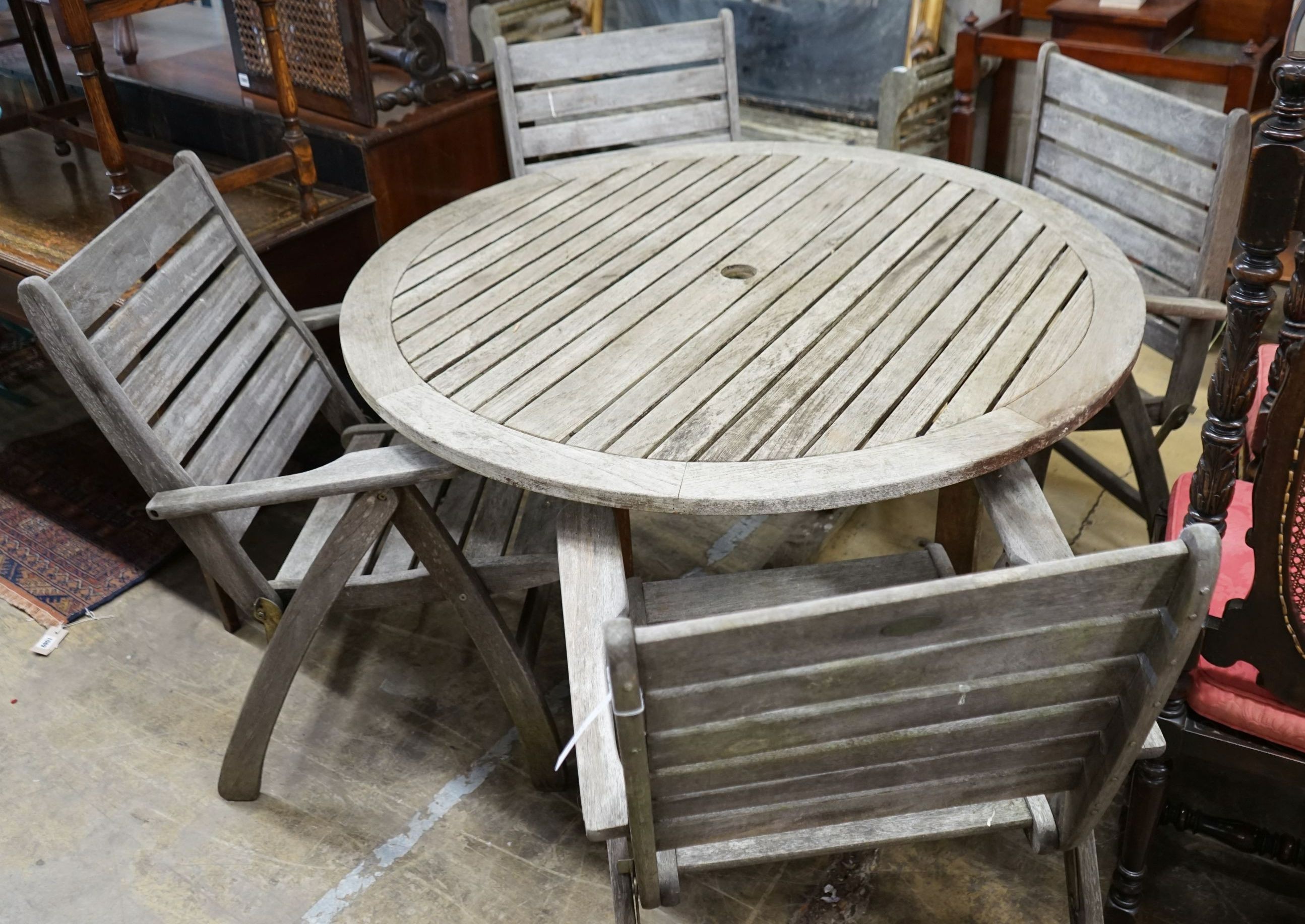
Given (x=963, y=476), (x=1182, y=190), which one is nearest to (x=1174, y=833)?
(x=963, y=476)

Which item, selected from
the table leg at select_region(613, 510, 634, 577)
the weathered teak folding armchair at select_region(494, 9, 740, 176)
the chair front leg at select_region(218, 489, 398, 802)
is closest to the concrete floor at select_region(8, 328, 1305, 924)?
the chair front leg at select_region(218, 489, 398, 802)

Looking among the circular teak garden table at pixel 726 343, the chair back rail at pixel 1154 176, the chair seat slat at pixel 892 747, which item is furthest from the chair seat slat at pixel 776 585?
the chair back rail at pixel 1154 176

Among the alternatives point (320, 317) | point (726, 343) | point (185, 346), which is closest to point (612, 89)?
point (320, 317)

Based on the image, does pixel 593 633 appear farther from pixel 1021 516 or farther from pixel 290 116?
pixel 290 116

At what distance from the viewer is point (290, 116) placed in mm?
2889

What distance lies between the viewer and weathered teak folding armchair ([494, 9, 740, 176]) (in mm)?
3043

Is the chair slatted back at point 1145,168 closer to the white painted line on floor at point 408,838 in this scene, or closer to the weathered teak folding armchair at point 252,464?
the weathered teak folding armchair at point 252,464

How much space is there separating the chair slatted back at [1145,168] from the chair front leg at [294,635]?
1.78 m

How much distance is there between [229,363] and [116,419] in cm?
35

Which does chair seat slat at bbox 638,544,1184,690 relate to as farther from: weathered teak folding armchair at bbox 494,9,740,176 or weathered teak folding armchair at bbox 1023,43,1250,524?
weathered teak folding armchair at bbox 494,9,740,176

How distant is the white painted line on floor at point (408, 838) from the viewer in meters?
1.95

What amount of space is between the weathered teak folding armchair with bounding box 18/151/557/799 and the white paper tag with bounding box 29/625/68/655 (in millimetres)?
726

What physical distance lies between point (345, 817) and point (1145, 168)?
7.32 feet

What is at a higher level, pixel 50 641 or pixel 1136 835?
pixel 1136 835
